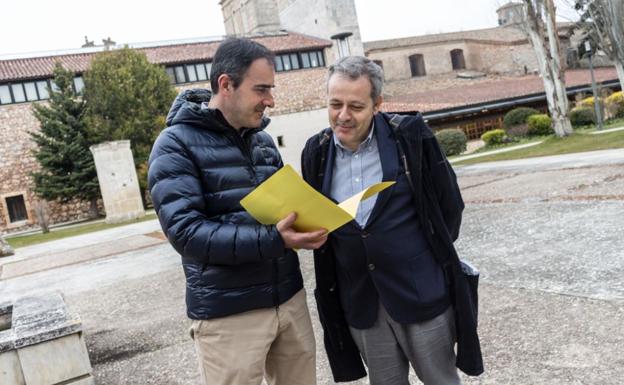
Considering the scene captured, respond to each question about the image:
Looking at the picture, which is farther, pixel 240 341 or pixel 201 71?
pixel 201 71

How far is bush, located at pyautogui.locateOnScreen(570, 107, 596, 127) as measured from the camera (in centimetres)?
2256

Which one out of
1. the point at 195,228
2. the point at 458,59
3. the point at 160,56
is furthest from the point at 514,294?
the point at 458,59

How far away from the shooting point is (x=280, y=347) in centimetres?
208

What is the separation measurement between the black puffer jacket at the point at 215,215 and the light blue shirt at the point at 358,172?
294 millimetres

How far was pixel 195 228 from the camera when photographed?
1.68 metres

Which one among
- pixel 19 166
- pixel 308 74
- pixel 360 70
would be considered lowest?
pixel 360 70

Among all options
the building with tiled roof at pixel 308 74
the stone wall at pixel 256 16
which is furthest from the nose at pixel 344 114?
the stone wall at pixel 256 16

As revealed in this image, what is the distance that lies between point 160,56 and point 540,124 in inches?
801

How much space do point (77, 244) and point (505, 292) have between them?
41.0 feet

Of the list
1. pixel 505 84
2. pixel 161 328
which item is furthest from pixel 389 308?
pixel 505 84

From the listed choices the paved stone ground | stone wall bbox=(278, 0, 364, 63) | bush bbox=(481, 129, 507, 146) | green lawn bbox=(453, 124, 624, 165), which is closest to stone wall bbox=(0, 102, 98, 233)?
stone wall bbox=(278, 0, 364, 63)

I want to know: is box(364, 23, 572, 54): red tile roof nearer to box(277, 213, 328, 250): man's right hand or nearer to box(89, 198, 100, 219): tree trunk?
box(89, 198, 100, 219): tree trunk

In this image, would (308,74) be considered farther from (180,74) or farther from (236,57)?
(236,57)

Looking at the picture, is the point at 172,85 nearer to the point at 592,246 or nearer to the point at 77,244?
the point at 77,244
